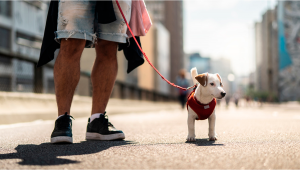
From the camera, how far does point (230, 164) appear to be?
1.67m

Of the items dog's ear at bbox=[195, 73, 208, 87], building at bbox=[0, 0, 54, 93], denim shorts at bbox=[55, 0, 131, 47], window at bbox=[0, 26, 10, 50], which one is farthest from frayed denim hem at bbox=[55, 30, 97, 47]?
window at bbox=[0, 26, 10, 50]

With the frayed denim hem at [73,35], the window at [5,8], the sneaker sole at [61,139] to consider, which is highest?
the window at [5,8]

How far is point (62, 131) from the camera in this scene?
2566 millimetres

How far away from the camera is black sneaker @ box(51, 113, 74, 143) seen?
2.51 metres

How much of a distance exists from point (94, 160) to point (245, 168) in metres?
0.77

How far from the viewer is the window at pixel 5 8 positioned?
29.5m

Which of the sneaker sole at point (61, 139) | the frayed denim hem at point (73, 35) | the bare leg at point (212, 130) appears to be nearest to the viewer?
the sneaker sole at point (61, 139)

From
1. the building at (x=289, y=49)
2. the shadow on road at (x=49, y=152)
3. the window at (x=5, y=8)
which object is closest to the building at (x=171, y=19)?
the building at (x=289, y=49)

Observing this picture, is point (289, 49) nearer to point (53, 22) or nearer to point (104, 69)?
point (104, 69)

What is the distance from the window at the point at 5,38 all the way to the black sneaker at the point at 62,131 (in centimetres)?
2883

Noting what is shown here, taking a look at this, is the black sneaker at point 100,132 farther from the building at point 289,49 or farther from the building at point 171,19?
the building at point 171,19

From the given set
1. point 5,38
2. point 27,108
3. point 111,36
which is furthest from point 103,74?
point 5,38

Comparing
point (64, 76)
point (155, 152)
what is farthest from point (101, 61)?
point (155, 152)

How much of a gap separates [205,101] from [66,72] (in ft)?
3.78
